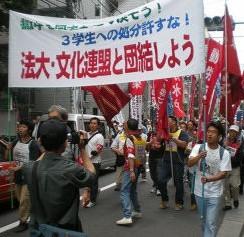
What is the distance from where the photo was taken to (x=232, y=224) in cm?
718

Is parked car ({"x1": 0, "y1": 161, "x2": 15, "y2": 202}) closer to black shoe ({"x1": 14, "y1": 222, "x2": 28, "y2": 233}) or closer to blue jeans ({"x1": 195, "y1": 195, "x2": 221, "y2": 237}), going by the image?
black shoe ({"x1": 14, "y1": 222, "x2": 28, "y2": 233})

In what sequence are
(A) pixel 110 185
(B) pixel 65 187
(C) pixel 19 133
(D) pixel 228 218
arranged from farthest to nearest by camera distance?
(A) pixel 110 185, (D) pixel 228 218, (C) pixel 19 133, (B) pixel 65 187

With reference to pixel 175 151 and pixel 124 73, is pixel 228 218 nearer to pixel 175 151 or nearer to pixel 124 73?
pixel 175 151

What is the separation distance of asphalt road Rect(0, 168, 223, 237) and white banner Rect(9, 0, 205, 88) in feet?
7.97

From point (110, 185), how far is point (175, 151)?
348 centimetres

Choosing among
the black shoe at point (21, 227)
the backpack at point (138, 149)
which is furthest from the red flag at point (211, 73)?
the black shoe at point (21, 227)

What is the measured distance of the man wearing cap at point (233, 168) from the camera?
8.37 metres

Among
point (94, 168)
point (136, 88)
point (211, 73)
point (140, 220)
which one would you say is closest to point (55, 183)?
point (94, 168)

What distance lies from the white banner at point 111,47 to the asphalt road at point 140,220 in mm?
2430

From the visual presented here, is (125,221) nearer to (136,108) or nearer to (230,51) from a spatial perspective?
(230,51)

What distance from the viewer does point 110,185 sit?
11625 millimetres

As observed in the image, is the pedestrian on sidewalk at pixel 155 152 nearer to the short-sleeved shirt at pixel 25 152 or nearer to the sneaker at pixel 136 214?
the sneaker at pixel 136 214

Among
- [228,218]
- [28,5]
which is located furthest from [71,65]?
[28,5]

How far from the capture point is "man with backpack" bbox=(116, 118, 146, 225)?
7184mm
